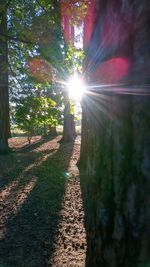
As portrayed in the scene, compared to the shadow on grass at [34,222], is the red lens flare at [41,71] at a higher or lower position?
higher

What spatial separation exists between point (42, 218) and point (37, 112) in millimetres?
3593

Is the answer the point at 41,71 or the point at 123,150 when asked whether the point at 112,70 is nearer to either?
the point at 123,150

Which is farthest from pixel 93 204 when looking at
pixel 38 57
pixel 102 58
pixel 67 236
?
pixel 38 57

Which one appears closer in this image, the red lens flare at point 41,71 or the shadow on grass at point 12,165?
the red lens flare at point 41,71

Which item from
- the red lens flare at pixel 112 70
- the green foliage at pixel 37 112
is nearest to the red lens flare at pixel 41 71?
the green foliage at pixel 37 112

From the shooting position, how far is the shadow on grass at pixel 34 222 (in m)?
3.83

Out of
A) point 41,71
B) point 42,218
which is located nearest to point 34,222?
point 42,218

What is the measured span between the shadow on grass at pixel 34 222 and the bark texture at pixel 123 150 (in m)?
1.38

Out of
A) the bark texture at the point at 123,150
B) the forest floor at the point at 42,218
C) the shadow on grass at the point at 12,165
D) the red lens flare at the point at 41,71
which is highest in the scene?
the red lens flare at the point at 41,71

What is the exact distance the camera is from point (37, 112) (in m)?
8.07

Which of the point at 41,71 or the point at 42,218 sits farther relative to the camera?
the point at 41,71

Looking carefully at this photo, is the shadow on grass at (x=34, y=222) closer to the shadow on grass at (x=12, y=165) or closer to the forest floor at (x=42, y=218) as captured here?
the forest floor at (x=42, y=218)

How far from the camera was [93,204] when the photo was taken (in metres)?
2.75

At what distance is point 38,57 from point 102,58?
5146mm
